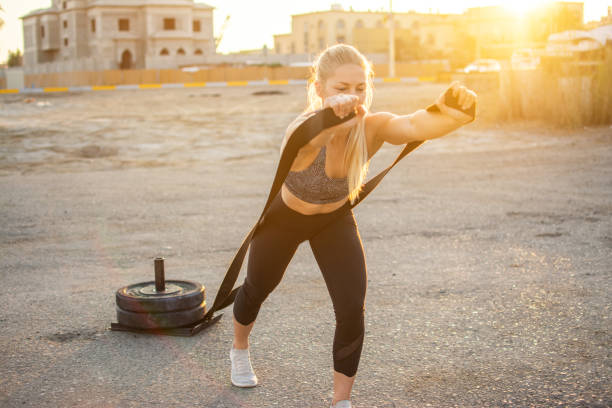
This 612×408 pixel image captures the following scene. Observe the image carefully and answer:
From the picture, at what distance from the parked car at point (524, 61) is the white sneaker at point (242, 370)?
52.7 feet

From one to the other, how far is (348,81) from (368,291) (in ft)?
8.90

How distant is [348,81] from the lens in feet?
9.50

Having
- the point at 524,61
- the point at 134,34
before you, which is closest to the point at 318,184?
the point at 524,61

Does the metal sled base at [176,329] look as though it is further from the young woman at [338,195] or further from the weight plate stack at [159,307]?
the young woman at [338,195]

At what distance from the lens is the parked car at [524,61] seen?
1903 centimetres

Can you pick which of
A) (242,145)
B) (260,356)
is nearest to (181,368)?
(260,356)

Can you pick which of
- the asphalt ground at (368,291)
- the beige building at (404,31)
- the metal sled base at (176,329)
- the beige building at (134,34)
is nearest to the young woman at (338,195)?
the asphalt ground at (368,291)

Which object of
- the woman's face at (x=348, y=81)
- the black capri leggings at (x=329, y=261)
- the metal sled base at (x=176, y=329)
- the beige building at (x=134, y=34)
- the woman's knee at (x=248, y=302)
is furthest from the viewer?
the beige building at (x=134, y=34)

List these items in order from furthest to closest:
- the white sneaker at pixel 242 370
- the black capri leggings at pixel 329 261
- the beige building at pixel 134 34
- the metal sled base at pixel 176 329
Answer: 1. the beige building at pixel 134 34
2. the metal sled base at pixel 176 329
3. the white sneaker at pixel 242 370
4. the black capri leggings at pixel 329 261

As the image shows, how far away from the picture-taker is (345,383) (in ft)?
10.2

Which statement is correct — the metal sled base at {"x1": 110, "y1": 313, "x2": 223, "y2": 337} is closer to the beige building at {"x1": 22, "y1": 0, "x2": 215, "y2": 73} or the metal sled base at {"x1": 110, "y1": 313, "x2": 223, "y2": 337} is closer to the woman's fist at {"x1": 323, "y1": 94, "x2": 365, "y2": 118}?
the woman's fist at {"x1": 323, "y1": 94, "x2": 365, "y2": 118}

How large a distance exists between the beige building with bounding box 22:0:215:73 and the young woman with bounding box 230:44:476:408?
72.2m

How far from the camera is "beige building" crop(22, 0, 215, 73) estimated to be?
244ft

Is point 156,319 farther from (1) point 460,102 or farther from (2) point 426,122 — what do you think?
(1) point 460,102
